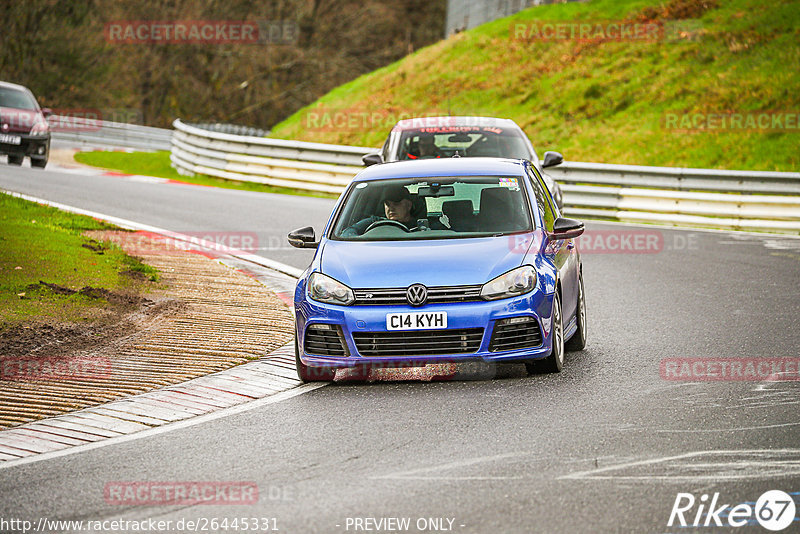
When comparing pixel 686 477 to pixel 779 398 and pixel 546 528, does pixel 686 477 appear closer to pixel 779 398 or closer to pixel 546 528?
pixel 546 528

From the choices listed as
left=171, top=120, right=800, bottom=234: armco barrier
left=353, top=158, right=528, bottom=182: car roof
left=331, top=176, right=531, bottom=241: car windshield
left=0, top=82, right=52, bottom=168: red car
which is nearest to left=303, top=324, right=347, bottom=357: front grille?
left=331, top=176, right=531, bottom=241: car windshield

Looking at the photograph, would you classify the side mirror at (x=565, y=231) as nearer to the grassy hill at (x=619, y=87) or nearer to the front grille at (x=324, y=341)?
the front grille at (x=324, y=341)

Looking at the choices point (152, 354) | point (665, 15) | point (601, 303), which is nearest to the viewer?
point (152, 354)

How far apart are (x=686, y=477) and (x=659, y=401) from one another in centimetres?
→ 191

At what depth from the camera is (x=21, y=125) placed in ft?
86.7

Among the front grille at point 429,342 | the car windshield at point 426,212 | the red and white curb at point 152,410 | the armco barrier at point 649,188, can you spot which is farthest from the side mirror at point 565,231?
the armco barrier at point 649,188

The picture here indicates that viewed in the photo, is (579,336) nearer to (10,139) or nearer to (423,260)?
(423,260)

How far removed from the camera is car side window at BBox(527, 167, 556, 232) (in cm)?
961

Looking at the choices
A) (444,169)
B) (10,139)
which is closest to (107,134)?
(10,139)

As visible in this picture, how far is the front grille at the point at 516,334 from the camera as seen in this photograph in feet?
27.5

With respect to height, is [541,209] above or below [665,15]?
below

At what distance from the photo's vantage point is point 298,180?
84.4 ft

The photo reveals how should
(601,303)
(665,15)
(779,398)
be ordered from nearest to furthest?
(779,398)
(601,303)
(665,15)

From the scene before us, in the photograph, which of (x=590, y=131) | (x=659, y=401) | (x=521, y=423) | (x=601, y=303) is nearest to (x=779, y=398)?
(x=659, y=401)
